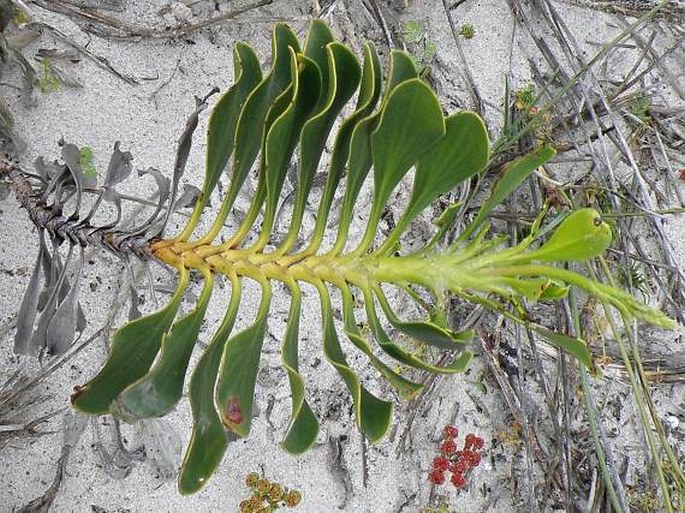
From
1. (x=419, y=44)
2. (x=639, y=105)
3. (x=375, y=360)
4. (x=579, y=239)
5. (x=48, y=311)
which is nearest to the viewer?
(x=579, y=239)

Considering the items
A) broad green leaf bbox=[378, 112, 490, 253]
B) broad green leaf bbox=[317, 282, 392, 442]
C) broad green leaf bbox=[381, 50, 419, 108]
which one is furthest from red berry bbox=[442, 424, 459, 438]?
broad green leaf bbox=[381, 50, 419, 108]

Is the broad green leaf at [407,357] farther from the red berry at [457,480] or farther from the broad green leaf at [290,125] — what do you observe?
the red berry at [457,480]

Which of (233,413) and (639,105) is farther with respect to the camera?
(639,105)

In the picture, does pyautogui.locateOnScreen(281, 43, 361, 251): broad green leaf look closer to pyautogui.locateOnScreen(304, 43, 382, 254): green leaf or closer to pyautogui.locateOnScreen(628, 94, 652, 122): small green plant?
pyautogui.locateOnScreen(304, 43, 382, 254): green leaf

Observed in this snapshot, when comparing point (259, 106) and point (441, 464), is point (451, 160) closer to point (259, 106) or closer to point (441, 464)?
point (259, 106)

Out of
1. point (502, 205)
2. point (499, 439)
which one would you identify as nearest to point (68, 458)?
point (499, 439)

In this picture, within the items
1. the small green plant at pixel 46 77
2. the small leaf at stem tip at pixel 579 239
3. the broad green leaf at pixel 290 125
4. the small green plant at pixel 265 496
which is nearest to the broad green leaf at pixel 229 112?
the broad green leaf at pixel 290 125

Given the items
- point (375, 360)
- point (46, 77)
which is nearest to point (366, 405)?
point (375, 360)
